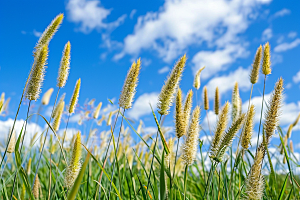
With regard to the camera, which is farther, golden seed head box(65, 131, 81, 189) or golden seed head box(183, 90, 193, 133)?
golden seed head box(183, 90, 193, 133)

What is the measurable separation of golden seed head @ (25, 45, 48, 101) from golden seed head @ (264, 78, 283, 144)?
77.8 inches

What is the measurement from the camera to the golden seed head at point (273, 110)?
2.29 metres

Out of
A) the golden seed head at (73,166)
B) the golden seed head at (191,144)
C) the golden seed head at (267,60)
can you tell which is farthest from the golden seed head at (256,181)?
the golden seed head at (267,60)

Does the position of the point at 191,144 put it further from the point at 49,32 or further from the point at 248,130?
the point at 49,32

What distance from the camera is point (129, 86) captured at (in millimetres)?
2258

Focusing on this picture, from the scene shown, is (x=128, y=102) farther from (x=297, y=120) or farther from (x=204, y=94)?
(x=297, y=120)

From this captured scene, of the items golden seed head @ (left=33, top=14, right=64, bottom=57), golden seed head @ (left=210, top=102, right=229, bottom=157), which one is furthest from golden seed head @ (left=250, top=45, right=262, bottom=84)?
golden seed head @ (left=33, top=14, right=64, bottom=57)

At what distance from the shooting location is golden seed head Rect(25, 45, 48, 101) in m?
2.19

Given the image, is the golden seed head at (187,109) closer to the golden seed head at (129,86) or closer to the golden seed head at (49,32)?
the golden seed head at (129,86)

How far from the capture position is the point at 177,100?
2.19 metres

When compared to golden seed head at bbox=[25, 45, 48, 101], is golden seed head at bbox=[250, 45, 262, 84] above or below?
above

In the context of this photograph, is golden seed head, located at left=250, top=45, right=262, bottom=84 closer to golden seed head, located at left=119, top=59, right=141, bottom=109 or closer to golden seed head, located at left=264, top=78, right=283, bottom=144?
golden seed head, located at left=264, top=78, right=283, bottom=144

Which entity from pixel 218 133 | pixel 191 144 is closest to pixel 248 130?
pixel 218 133

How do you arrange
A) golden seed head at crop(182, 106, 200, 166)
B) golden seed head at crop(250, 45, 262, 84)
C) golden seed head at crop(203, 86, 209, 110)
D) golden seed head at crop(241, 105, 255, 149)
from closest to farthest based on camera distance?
golden seed head at crop(182, 106, 200, 166)
golden seed head at crop(241, 105, 255, 149)
golden seed head at crop(250, 45, 262, 84)
golden seed head at crop(203, 86, 209, 110)
